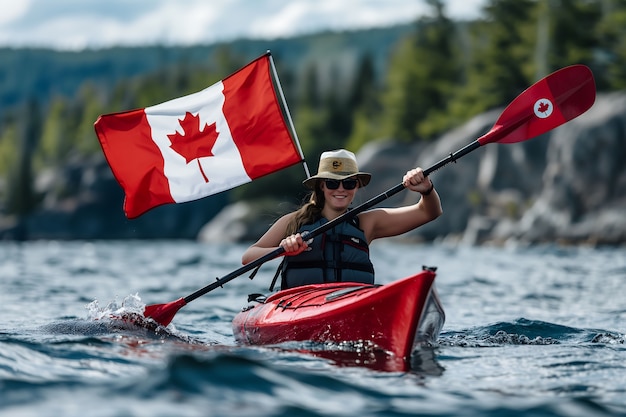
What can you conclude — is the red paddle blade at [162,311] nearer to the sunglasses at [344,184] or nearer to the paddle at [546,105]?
the paddle at [546,105]

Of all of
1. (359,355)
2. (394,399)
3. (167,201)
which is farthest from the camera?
(167,201)

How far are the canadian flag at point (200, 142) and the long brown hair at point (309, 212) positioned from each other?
1.00m

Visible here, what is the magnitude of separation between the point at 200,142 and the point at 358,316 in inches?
125

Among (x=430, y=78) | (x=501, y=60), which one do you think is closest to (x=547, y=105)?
(x=501, y=60)

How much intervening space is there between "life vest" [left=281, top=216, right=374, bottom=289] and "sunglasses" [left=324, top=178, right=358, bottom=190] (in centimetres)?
30

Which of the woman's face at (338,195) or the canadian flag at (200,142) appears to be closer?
the woman's face at (338,195)

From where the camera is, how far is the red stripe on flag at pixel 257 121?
9.29 m

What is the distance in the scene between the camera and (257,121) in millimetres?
9367

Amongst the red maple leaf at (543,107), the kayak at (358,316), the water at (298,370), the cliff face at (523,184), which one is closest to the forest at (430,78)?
the cliff face at (523,184)

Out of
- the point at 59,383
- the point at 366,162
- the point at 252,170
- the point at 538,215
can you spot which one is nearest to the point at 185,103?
the point at 252,170

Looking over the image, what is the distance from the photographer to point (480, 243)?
132ft

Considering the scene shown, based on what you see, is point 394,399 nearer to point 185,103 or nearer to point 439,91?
point 185,103

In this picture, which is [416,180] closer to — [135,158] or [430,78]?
[135,158]

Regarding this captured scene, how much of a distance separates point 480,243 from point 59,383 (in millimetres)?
35792
